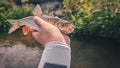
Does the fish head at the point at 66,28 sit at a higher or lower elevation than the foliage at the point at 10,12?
higher

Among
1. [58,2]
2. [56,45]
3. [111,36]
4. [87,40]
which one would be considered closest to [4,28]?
[58,2]

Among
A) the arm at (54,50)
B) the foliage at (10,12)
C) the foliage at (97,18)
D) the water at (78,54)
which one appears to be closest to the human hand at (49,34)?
the arm at (54,50)

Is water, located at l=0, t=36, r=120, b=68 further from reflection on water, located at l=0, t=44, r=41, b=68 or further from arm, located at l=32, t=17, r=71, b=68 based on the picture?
arm, located at l=32, t=17, r=71, b=68

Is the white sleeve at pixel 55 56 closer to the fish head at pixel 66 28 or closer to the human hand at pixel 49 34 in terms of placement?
the human hand at pixel 49 34

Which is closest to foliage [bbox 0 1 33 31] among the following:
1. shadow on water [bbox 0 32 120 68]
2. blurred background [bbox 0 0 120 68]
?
blurred background [bbox 0 0 120 68]

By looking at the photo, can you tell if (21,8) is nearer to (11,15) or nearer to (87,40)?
(11,15)

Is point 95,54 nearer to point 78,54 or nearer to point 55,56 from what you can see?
point 78,54

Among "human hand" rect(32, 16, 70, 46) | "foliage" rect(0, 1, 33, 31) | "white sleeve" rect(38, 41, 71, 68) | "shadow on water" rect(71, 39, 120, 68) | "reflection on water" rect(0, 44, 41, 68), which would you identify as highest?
"human hand" rect(32, 16, 70, 46)

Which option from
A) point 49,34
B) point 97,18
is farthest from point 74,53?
point 49,34
